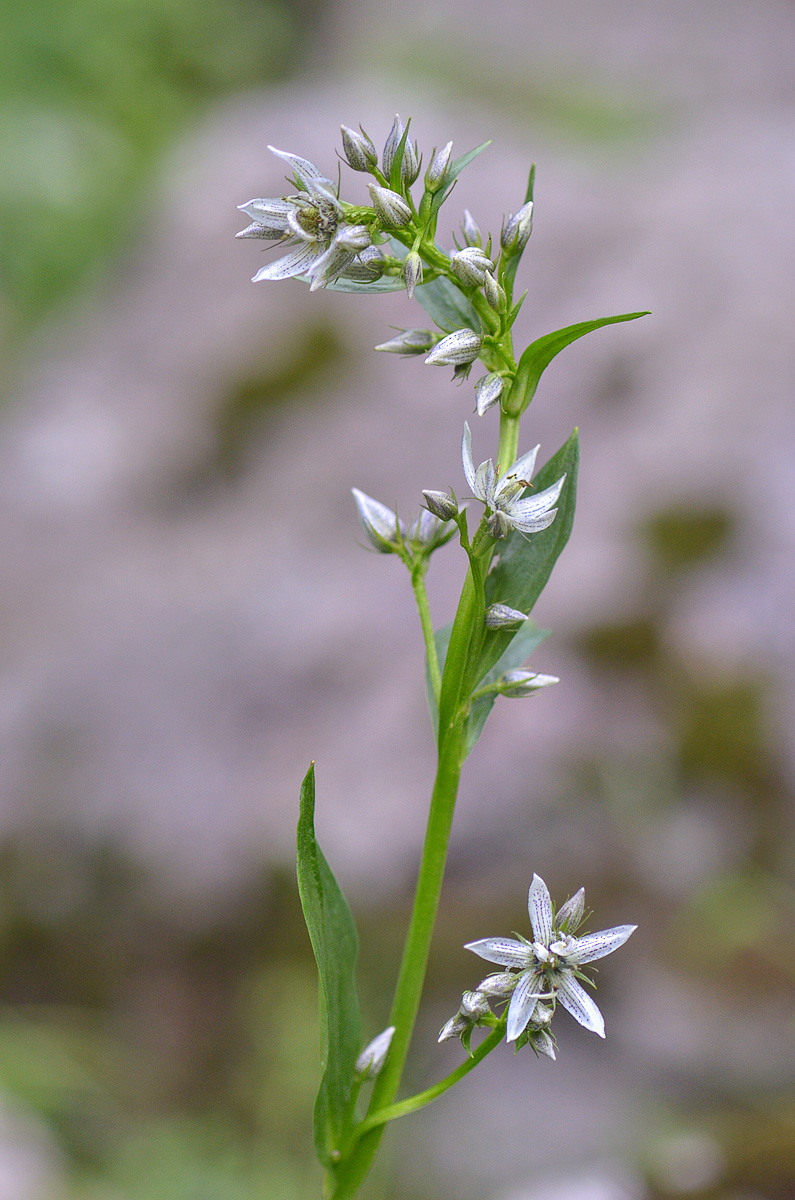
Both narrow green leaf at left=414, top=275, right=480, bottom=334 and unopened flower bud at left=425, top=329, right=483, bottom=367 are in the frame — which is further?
narrow green leaf at left=414, top=275, right=480, bottom=334

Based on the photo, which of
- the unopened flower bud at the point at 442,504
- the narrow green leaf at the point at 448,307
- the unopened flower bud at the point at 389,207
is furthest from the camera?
the narrow green leaf at the point at 448,307

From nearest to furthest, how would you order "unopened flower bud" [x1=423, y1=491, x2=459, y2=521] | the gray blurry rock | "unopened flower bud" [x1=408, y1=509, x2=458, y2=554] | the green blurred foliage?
"unopened flower bud" [x1=423, y1=491, x2=459, y2=521]
"unopened flower bud" [x1=408, y1=509, x2=458, y2=554]
the gray blurry rock
the green blurred foliage

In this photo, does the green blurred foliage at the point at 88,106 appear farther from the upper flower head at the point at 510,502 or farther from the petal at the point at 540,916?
the petal at the point at 540,916

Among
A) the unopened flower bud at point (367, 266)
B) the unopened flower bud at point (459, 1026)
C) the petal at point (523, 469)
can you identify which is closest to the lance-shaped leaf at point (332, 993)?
the unopened flower bud at point (459, 1026)

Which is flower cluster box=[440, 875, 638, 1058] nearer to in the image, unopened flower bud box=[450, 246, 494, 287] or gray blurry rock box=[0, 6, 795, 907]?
unopened flower bud box=[450, 246, 494, 287]

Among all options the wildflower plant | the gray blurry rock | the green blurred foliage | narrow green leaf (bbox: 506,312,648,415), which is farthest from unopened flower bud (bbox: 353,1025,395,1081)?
the green blurred foliage

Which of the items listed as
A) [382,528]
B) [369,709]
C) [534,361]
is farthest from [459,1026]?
[369,709]
